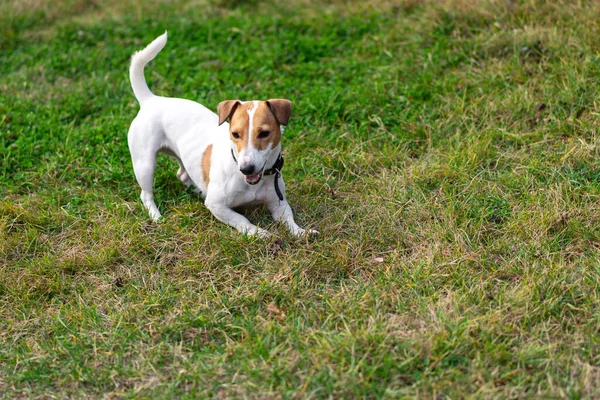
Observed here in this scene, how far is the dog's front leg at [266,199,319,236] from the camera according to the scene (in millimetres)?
4676

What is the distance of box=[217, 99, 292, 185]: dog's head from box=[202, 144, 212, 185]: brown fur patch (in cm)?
47

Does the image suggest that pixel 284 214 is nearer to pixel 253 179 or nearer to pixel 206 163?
pixel 253 179

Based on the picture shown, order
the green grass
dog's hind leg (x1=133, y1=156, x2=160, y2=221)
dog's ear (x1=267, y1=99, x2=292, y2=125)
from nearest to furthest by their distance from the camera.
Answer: the green grass, dog's ear (x1=267, y1=99, x2=292, y2=125), dog's hind leg (x1=133, y1=156, x2=160, y2=221)

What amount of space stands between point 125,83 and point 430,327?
14.8ft

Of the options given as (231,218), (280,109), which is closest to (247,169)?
(280,109)

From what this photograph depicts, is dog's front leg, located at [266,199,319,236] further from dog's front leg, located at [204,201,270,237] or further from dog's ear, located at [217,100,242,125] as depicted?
dog's ear, located at [217,100,242,125]

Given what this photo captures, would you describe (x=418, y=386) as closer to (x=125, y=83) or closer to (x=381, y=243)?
(x=381, y=243)

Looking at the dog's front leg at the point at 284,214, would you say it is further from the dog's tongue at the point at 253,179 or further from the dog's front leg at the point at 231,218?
the dog's tongue at the point at 253,179

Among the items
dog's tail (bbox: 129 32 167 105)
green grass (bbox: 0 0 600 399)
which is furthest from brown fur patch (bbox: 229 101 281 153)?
dog's tail (bbox: 129 32 167 105)

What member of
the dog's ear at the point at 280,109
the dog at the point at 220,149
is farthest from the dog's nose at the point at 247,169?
the dog's ear at the point at 280,109

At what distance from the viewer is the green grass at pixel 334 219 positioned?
351cm

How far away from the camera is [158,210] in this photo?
513cm

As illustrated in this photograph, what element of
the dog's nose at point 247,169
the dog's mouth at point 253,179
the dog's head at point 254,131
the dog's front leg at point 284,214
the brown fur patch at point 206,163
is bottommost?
the dog's front leg at point 284,214

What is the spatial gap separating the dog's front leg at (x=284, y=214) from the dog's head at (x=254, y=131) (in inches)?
16.6
